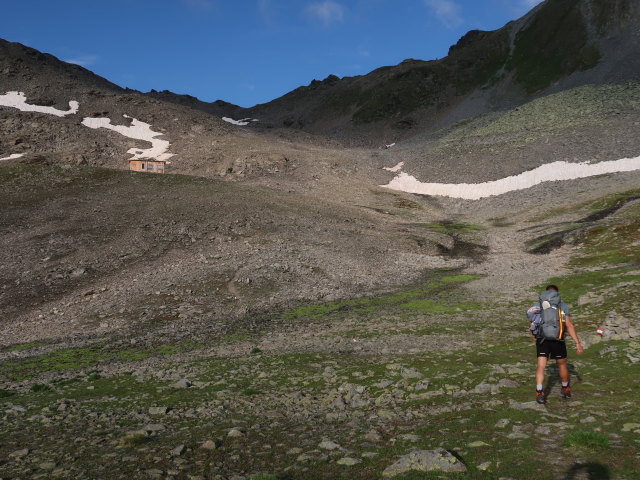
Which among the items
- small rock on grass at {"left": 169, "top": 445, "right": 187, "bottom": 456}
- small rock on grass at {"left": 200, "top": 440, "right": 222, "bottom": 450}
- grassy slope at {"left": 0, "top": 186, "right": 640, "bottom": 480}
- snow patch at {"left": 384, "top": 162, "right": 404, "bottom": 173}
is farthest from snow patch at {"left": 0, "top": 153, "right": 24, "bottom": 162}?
small rock on grass at {"left": 200, "top": 440, "right": 222, "bottom": 450}

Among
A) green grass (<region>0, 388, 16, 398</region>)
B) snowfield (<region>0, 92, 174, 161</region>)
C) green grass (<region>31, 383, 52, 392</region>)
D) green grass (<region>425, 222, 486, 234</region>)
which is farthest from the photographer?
snowfield (<region>0, 92, 174, 161</region>)

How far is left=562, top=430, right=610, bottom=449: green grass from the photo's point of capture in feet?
35.8

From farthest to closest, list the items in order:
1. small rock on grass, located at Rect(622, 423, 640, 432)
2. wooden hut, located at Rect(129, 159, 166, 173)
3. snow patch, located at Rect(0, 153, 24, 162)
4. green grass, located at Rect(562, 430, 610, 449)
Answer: wooden hut, located at Rect(129, 159, 166, 173) → snow patch, located at Rect(0, 153, 24, 162) → small rock on grass, located at Rect(622, 423, 640, 432) → green grass, located at Rect(562, 430, 610, 449)

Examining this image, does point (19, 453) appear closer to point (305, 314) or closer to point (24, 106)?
point (305, 314)

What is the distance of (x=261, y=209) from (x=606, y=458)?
2576 inches

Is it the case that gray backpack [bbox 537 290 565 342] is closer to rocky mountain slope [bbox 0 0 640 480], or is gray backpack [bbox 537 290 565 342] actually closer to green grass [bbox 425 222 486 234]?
rocky mountain slope [bbox 0 0 640 480]

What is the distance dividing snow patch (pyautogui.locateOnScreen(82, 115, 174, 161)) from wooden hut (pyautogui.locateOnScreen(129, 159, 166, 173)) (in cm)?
901

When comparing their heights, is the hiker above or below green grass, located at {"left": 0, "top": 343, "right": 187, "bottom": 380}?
above

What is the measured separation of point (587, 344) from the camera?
70.0 ft

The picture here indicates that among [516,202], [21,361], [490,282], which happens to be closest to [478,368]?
[21,361]

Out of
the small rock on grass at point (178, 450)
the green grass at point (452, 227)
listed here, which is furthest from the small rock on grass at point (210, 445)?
the green grass at point (452, 227)

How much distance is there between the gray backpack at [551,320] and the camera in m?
15.4

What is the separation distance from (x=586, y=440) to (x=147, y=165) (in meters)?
119

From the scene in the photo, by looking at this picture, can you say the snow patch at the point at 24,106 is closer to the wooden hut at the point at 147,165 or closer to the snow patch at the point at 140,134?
the snow patch at the point at 140,134
